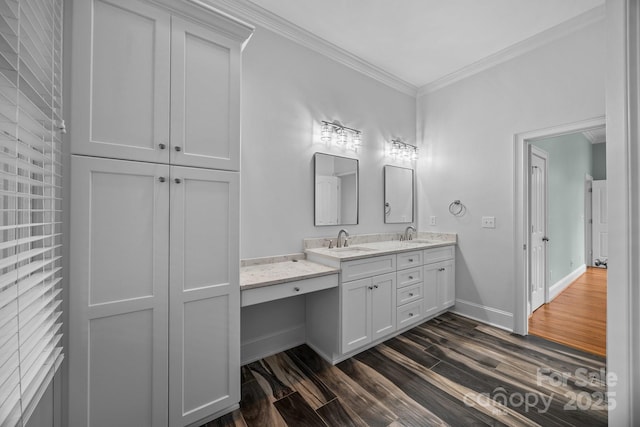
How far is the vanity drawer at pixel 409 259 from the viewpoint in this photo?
2576mm

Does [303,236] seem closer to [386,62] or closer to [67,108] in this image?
[67,108]

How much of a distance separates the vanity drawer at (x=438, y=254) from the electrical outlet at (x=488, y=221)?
0.43m

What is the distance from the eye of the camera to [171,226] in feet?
4.64

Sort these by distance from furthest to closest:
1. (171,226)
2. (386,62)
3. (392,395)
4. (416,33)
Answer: (386,62)
(416,33)
(392,395)
(171,226)

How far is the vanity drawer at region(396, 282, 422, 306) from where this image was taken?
Answer: 8.44 ft

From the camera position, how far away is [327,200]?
2.72 meters

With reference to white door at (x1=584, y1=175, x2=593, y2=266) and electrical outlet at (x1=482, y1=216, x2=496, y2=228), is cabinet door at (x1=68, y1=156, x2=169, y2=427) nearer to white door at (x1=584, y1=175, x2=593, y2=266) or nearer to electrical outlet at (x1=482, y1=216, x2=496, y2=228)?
electrical outlet at (x1=482, y1=216, x2=496, y2=228)

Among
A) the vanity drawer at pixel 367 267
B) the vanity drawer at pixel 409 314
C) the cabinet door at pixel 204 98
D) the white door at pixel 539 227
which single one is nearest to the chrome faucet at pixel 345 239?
the vanity drawer at pixel 367 267

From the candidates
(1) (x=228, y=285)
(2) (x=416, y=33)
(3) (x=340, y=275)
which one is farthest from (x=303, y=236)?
(2) (x=416, y=33)

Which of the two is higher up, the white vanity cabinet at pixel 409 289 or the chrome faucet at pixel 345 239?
the chrome faucet at pixel 345 239

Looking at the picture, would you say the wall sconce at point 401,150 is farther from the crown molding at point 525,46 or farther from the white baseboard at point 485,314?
the white baseboard at point 485,314

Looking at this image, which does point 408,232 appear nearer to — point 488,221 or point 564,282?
point 488,221

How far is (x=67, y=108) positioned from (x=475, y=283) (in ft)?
12.2

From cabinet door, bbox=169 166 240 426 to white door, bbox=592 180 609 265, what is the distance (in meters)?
7.38
